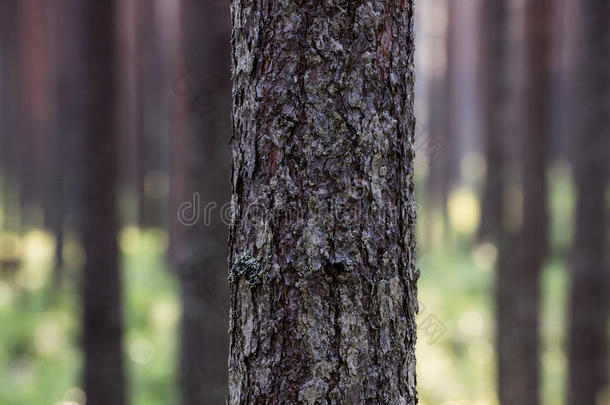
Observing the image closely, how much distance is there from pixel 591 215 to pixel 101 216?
4.56 m

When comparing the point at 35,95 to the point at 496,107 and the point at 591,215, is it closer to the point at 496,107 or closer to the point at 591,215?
the point at 496,107

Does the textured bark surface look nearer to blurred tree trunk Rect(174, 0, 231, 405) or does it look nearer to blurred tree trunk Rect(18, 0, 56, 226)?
blurred tree trunk Rect(174, 0, 231, 405)

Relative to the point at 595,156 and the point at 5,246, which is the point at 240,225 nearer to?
the point at 595,156

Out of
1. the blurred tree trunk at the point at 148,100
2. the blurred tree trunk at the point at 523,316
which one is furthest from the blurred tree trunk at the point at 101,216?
the blurred tree trunk at the point at 148,100

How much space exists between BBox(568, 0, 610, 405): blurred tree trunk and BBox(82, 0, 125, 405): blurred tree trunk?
4.34 meters

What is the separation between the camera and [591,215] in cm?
595

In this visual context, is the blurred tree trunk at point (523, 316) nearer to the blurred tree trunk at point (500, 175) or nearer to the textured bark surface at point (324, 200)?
the blurred tree trunk at point (500, 175)

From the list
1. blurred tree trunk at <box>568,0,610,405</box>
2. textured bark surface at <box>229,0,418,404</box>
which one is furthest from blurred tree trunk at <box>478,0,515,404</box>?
textured bark surface at <box>229,0,418,404</box>

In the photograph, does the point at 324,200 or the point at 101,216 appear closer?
the point at 324,200

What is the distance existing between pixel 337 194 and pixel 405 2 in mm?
478

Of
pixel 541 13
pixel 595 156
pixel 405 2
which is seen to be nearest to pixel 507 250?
pixel 595 156

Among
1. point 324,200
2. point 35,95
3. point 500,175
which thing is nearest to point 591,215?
point 500,175

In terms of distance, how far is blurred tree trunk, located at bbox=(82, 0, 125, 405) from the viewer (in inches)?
217

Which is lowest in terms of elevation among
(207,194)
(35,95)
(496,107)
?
(207,194)
